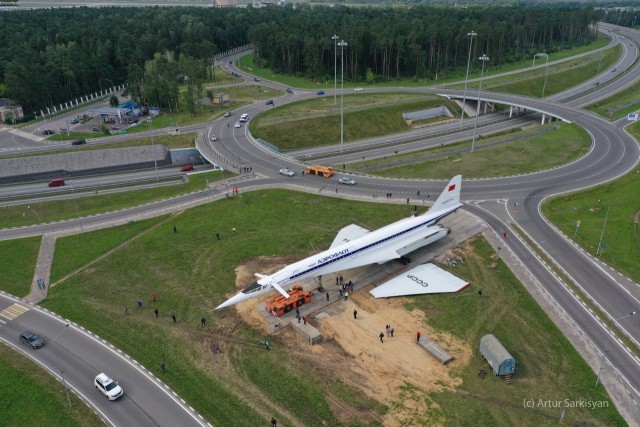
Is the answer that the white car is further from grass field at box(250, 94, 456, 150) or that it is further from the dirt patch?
the dirt patch

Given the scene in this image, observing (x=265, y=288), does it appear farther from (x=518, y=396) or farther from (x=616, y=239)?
(x=616, y=239)

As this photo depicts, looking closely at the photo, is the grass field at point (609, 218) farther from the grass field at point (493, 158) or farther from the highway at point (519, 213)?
the grass field at point (493, 158)

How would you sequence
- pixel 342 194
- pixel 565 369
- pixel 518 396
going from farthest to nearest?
pixel 342 194, pixel 565 369, pixel 518 396

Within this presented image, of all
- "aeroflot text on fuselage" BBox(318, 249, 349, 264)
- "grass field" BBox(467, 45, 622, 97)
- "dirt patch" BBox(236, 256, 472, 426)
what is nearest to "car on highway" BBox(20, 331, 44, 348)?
"dirt patch" BBox(236, 256, 472, 426)

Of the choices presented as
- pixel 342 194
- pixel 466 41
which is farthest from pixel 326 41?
pixel 342 194

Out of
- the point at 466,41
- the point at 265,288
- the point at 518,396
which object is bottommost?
the point at 518,396

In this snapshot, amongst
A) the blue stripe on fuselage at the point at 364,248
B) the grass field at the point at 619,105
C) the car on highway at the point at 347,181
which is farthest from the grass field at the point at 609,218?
the grass field at the point at 619,105

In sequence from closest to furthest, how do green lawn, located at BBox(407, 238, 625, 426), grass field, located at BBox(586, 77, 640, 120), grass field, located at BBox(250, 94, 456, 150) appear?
green lawn, located at BBox(407, 238, 625, 426)
grass field, located at BBox(250, 94, 456, 150)
grass field, located at BBox(586, 77, 640, 120)
